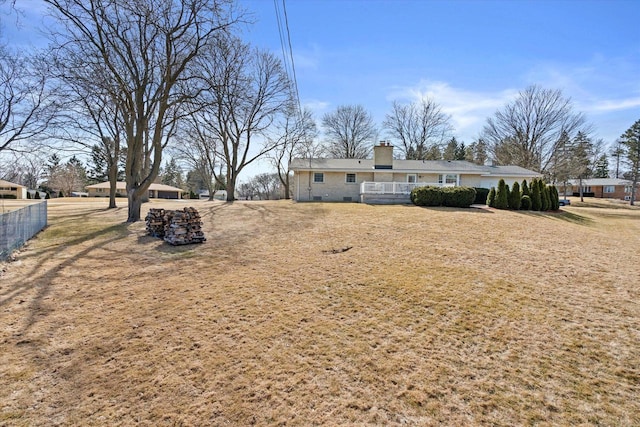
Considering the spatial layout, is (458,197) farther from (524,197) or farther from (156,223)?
(156,223)

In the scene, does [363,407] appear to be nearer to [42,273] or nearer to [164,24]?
[42,273]

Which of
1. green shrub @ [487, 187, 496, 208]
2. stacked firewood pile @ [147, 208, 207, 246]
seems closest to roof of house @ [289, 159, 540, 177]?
green shrub @ [487, 187, 496, 208]

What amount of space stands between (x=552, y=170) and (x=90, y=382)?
148ft

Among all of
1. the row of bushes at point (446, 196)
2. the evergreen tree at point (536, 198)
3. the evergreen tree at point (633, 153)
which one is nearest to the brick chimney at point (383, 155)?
the row of bushes at point (446, 196)

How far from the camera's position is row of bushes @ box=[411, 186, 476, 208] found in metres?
16.8

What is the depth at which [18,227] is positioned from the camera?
889 centimetres

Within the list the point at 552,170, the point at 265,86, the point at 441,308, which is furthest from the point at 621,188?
the point at 441,308

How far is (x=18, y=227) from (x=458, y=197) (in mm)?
18416

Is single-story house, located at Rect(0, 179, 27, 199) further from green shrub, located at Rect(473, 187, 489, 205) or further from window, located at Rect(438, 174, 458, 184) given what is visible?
green shrub, located at Rect(473, 187, 489, 205)

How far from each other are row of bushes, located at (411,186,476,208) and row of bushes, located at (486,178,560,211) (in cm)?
132

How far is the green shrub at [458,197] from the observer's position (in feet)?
55.2

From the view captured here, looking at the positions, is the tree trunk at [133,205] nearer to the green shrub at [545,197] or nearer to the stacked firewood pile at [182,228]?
the stacked firewood pile at [182,228]

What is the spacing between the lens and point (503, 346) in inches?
151

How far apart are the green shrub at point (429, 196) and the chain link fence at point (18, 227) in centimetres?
1696
